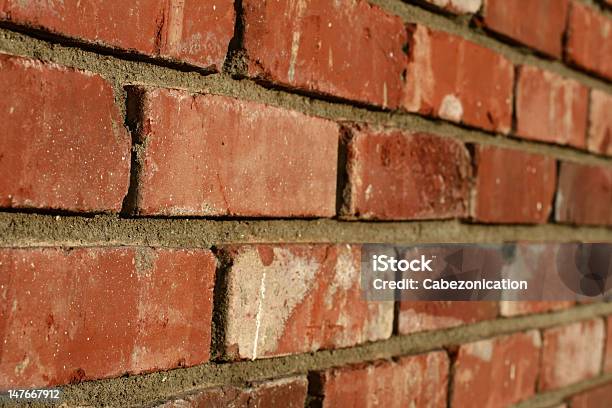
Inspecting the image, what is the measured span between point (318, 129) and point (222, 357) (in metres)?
0.20

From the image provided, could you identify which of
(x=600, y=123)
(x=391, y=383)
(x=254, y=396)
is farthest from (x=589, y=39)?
(x=254, y=396)

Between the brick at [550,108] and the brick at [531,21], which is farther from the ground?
the brick at [531,21]

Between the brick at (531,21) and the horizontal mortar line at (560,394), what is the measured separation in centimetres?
41

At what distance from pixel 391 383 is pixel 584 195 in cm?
43

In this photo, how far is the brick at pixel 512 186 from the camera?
81 centimetres

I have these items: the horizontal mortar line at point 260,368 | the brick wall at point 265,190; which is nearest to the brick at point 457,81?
the brick wall at point 265,190

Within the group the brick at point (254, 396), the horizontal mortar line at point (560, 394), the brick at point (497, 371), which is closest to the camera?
the brick at point (254, 396)

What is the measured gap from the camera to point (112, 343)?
0.51 meters

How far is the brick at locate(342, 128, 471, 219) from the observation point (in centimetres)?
67

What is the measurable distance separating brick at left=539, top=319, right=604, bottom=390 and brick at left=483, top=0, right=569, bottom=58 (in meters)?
0.35

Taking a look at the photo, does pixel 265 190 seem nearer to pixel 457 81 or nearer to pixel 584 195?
pixel 457 81

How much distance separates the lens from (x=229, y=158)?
22.4 inches

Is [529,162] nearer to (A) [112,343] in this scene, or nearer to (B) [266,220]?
(B) [266,220]

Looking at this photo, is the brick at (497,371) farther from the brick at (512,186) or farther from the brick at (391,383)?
the brick at (512,186)
